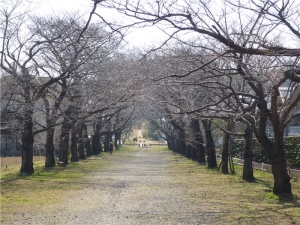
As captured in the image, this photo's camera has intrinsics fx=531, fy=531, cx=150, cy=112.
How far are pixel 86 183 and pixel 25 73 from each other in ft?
18.7

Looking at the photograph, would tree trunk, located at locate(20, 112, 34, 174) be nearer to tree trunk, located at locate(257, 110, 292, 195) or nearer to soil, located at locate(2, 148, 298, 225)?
soil, located at locate(2, 148, 298, 225)

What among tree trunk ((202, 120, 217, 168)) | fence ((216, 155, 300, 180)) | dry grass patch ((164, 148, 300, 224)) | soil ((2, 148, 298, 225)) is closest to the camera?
soil ((2, 148, 298, 225))

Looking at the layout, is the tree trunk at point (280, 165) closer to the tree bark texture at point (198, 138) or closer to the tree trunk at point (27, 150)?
the tree trunk at point (27, 150)

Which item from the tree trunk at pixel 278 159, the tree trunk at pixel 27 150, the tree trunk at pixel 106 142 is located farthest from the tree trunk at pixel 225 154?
the tree trunk at pixel 106 142

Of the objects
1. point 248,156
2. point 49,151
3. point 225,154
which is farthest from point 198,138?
point 248,156

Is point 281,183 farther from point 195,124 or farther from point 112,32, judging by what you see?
point 195,124

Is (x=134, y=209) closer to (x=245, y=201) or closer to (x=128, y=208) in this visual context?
(x=128, y=208)

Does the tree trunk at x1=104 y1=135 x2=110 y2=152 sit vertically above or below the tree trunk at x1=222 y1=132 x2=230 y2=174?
above

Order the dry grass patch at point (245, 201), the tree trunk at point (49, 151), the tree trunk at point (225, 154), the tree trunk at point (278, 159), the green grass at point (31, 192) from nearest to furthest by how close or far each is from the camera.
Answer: the dry grass patch at point (245, 201)
the green grass at point (31, 192)
the tree trunk at point (278, 159)
the tree trunk at point (225, 154)
the tree trunk at point (49, 151)

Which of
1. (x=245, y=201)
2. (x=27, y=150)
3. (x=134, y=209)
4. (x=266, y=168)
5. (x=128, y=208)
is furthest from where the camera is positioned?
(x=266, y=168)

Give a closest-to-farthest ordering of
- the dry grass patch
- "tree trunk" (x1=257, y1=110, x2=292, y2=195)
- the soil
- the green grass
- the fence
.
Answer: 1. the soil
2. the dry grass patch
3. the green grass
4. "tree trunk" (x1=257, y1=110, x2=292, y2=195)
5. the fence

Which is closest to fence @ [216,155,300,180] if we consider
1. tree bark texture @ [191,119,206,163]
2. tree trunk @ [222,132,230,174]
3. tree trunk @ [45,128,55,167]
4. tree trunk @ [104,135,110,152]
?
tree trunk @ [222,132,230,174]

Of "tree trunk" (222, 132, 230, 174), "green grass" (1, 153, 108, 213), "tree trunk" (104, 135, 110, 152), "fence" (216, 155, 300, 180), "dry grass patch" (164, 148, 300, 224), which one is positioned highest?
"tree trunk" (104, 135, 110, 152)

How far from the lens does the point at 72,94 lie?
28703mm
